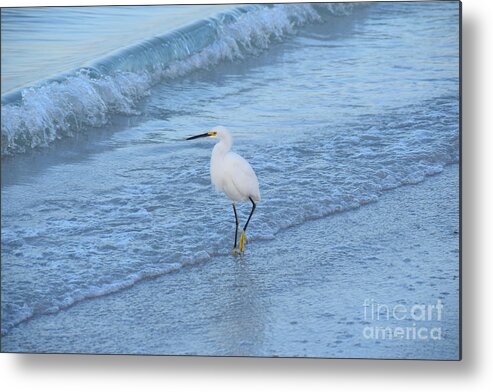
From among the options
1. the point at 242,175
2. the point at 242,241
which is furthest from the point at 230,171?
the point at 242,241

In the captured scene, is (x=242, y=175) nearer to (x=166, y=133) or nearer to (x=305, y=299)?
(x=166, y=133)

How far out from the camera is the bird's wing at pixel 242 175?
11.9ft

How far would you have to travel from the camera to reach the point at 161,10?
3.62 metres

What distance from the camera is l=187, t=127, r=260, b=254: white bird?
3619 millimetres

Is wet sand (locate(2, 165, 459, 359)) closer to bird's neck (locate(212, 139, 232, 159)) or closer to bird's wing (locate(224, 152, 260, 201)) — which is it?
bird's wing (locate(224, 152, 260, 201))

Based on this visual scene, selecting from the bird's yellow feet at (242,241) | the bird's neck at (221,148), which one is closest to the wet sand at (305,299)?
the bird's yellow feet at (242,241)

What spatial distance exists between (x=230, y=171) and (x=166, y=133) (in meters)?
0.28

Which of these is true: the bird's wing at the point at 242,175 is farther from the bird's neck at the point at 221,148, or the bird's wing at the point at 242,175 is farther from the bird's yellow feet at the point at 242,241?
the bird's yellow feet at the point at 242,241

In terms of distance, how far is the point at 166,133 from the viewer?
370 cm

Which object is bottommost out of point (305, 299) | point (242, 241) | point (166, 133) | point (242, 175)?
point (305, 299)

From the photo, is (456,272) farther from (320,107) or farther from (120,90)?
(120,90)

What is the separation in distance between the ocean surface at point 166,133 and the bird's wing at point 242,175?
0.03m

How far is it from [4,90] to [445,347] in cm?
177

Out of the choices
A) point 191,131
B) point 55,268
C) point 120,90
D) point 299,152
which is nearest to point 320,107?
point 299,152
